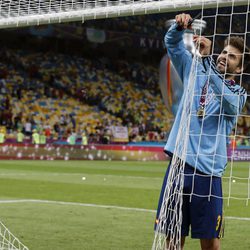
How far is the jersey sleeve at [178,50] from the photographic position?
4609 millimetres

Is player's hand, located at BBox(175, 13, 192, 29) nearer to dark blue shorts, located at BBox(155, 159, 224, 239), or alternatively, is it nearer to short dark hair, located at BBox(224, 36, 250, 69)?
short dark hair, located at BBox(224, 36, 250, 69)

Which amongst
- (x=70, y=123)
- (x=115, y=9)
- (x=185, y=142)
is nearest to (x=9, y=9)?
(x=115, y=9)

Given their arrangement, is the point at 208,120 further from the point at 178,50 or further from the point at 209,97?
the point at 178,50

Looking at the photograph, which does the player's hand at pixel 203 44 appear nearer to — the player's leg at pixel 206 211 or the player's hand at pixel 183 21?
the player's hand at pixel 183 21

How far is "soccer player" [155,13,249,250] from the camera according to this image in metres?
4.58

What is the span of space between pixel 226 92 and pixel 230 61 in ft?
0.79

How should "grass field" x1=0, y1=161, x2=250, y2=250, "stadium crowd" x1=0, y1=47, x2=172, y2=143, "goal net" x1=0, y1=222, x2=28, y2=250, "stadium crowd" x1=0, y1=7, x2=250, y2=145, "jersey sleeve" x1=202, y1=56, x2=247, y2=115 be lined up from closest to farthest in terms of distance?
"jersey sleeve" x1=202, y1=56, x2=247, y2=115 → "goal net" x1=0, y1=222, x2=28, y2=250 → "grass field" x1=0, y1=161, x2=250, y2=250 → "stadium crowd" x1=0, y1=7, x2=250, y2=145 → "stadium crowd" x1=0, y1=47, x2=172, y2=143

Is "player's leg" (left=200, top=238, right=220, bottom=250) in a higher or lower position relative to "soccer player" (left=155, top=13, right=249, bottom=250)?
lower

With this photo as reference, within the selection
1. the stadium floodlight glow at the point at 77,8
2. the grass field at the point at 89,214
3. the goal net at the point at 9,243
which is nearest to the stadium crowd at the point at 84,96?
the grass field at the point at 89,214

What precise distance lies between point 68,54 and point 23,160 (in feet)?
48.5

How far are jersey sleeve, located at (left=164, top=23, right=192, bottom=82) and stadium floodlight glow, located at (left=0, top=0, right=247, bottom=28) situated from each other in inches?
23.7

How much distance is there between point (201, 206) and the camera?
4590 millimetres

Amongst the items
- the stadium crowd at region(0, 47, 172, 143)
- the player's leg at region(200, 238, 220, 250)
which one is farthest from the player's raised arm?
the stadium crowd at region(0, 47, 172, 143)

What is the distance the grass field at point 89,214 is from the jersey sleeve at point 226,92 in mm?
2941
